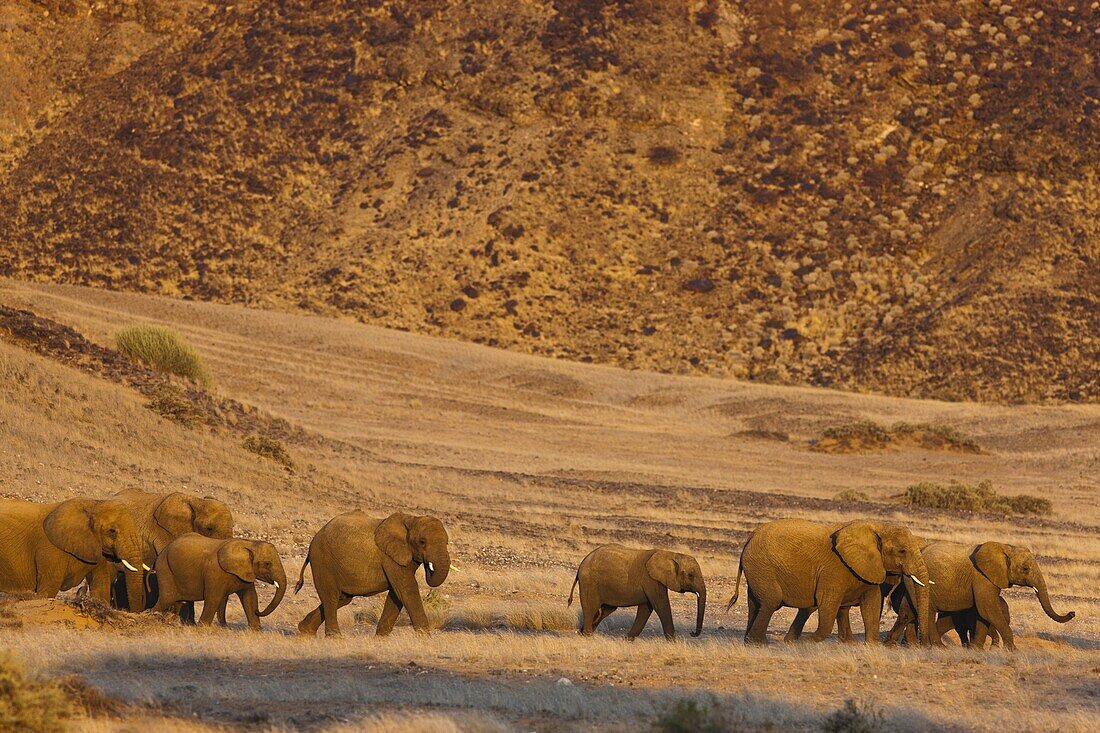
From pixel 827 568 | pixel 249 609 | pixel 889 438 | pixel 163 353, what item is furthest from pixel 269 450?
pixel 889 438

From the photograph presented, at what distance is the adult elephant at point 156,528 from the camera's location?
15203 mm

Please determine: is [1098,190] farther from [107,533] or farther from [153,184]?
[107,533]

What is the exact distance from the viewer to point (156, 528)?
1565 centimetres

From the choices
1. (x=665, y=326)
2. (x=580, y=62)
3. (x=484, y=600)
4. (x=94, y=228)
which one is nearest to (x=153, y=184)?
(x=94, y=228)

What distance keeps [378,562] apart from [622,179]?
61415mm

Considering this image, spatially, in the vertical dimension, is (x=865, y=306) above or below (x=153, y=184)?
below

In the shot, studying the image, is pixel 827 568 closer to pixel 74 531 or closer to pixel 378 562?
pixel 378 562

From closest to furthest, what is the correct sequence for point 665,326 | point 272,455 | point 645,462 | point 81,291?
point 272,455 < point 645,462 < point 81,291 < point 665,326

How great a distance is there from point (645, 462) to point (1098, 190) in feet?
124

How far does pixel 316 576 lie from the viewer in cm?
1484

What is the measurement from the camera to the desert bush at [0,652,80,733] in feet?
28.3

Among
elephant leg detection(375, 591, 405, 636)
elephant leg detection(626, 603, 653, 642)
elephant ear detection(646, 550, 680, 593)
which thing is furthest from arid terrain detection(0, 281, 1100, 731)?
elephant ear detection(646, 550, 680, 593)

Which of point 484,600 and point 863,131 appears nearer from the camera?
point 484,600

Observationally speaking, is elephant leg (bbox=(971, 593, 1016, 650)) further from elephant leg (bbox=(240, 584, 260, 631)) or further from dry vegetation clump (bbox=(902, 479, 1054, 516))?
dry vegetation clump (bbox=(902, 479, 1054, 516))
